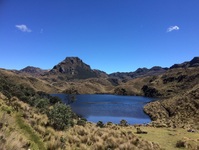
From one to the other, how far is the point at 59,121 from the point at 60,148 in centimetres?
616

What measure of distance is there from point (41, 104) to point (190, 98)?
A: 59496 millimetres

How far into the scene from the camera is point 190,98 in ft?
261

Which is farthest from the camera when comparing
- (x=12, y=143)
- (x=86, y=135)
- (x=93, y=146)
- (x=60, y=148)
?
(x=86, y=135)

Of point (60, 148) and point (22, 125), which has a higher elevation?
point (22, 125)

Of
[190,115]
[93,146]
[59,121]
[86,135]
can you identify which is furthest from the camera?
[190,115]

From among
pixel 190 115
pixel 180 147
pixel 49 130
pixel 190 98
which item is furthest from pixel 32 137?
pixel 190 98

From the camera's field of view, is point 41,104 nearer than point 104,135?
No

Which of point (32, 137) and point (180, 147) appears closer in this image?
point (32, 137)

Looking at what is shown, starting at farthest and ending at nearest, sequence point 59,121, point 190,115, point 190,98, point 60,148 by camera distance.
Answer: point 190,98 < point 190,115 < point 59,121 < point 60,148

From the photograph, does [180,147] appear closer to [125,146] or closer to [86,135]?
[125,146]

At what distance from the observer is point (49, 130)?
15805mm

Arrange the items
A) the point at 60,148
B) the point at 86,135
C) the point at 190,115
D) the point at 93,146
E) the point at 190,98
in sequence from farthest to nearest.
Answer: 1. the point at 190,98
2. the point at 190,115
3. the point at 86,135
4. the point at 93,146
5. the point at 60,148

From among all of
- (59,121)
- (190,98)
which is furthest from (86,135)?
(190,98)

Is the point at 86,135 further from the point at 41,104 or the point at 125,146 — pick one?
the point at 41,104
